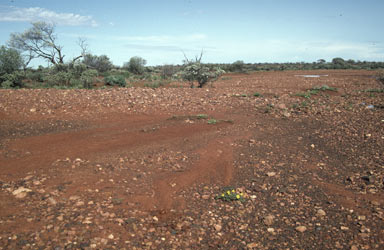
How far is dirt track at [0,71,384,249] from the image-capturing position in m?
3.18

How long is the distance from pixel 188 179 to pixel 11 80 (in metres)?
14.8

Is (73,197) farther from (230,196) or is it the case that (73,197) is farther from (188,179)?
(230,196)

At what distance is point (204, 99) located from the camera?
34.1ft

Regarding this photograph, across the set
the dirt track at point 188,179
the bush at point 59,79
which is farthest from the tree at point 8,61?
the dirt track at point 188,179

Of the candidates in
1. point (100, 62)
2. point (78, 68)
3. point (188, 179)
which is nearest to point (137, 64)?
point (100, 62)

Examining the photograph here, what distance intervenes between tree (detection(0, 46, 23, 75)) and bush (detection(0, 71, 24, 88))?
767 millimetres

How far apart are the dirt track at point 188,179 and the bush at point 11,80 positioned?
774 cm

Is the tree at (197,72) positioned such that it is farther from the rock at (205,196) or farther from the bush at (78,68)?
the rock at (205,196)

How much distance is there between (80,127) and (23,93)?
424cm

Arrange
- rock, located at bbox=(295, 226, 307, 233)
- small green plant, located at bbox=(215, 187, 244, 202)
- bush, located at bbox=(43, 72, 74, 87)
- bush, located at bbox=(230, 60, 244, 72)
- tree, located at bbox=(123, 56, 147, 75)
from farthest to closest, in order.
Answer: bush, located at bbox=(230, 60, 244, 72) → tree, located at bbox=(123, 56, 147, 75) → bush, located at bbox=(43, 72, 74, 87) → small green plant, located at bbox=(215, 187, 244, 202) → rock, located at bbox=(295, 226, 307, 233)

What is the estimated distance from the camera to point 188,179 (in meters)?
4.49

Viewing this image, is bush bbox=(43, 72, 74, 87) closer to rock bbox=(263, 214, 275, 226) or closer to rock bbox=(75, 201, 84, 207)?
rock bbox=(75, 201, 84, 207)

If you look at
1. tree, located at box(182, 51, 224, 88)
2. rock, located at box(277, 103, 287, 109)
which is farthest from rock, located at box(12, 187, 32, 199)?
tree, located at box(182, 51, 224, 88)

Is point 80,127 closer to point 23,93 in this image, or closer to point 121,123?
point 121,123
